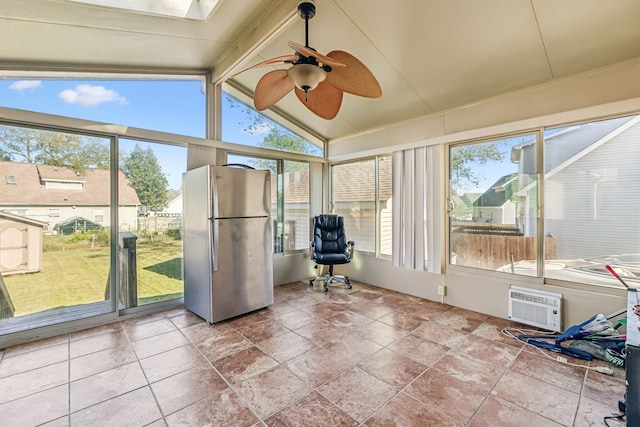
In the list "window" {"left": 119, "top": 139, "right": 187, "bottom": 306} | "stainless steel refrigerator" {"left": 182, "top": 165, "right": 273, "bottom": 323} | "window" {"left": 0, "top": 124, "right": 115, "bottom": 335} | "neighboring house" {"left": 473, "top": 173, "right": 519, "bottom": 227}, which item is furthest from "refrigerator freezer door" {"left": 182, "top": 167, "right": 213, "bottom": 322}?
"neighboring house" {"left": 473, "top": 173, "right": 519, "bottom": 227}

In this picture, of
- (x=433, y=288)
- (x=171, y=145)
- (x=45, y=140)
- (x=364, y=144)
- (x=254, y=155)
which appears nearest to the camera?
(x=45, y=140)

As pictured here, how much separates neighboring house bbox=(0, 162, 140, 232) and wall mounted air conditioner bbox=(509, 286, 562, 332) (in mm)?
4412

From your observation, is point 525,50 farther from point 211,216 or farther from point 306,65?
point 211,216

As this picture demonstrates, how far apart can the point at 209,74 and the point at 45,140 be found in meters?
1.94

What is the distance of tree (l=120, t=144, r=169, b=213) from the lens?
3275mm

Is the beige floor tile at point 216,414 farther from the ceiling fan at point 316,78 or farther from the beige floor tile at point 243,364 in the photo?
the ceiling fan at point 316,78

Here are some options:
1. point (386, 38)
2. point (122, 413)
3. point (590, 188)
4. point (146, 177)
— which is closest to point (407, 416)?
point (122, 413)

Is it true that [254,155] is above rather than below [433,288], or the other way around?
above

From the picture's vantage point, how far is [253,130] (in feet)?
13.9

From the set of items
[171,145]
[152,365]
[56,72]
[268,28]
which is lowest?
[152,365]

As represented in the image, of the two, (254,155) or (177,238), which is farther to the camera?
(254,155)

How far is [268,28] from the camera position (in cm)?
266

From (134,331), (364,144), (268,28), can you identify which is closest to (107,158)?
(134,331)

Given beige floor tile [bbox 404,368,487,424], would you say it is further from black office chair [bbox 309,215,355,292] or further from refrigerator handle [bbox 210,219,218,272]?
black office chair [bbox 309,215,355,292]
